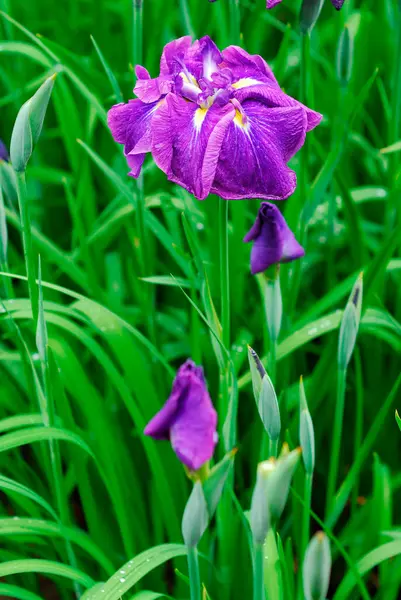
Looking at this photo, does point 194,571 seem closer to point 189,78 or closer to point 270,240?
point 270,240

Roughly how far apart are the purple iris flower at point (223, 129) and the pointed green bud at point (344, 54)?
49cm

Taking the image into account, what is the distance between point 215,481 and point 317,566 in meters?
0.14

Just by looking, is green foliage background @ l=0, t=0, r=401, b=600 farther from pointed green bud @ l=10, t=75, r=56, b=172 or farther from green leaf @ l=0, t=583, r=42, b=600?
pointed green bud @ l=10, t=75, r=56, b=172

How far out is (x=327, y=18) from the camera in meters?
2.56

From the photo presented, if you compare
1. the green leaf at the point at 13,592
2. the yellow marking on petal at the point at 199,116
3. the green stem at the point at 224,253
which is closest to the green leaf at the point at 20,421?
the green leaf at the point at 13,592

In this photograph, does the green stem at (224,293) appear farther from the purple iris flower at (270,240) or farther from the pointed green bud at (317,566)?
the pointed green bud at (317,566)

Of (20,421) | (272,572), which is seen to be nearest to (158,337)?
(20,421)

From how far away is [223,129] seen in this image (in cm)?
94

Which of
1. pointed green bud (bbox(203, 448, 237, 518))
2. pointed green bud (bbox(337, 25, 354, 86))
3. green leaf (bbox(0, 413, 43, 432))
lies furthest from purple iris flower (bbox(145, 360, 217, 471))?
pointed green bud (bbox(337, 25, 354, 86))

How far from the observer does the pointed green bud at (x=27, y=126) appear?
954 mm

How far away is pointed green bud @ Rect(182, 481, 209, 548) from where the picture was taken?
0.81m

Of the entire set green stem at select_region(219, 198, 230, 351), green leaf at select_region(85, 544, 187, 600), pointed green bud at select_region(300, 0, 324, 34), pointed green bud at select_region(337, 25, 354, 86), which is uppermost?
pointed green bud at select_region(300, 0, 324, 34)

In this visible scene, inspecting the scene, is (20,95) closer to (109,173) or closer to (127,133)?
(109,173)

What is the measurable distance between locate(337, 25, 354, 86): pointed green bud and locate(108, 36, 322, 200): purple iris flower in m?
0.49
